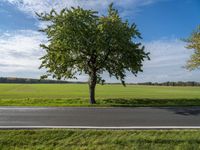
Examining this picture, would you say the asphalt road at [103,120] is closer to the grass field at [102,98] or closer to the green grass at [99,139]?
the green grass at [99,139]

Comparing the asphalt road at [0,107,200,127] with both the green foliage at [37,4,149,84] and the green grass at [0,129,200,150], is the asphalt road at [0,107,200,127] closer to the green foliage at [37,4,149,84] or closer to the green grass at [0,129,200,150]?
the green grass at [0,129,200,150]

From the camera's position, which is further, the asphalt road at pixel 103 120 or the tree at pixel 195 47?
the tree at pixel 195 47

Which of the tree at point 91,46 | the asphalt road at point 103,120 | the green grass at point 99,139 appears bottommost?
the green grass at point 99,139

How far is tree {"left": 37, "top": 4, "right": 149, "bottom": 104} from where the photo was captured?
65.8 ft

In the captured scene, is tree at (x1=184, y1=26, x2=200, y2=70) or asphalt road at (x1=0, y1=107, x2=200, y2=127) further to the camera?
tree at (x1=184, y1=26, x2=200, y2=70)

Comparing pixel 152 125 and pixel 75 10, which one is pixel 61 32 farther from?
pixel 152 125

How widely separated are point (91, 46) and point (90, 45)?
0.17 meters

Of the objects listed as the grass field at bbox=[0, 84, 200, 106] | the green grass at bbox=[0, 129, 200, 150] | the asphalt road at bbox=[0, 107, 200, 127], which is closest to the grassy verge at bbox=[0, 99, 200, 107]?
the grass field at bbox=[0, 84, 200, 106]

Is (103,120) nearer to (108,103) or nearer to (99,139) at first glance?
(99,139)

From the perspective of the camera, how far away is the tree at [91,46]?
20062 mm

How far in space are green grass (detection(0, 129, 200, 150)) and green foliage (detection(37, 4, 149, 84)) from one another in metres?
11.7

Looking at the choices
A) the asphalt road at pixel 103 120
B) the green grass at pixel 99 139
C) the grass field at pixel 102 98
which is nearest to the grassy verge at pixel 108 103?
the grass field at pixel 102 98

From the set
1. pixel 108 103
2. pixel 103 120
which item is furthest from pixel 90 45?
pixel 103 120

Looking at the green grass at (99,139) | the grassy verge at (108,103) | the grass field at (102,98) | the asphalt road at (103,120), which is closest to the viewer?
the green grass at (99,139)
